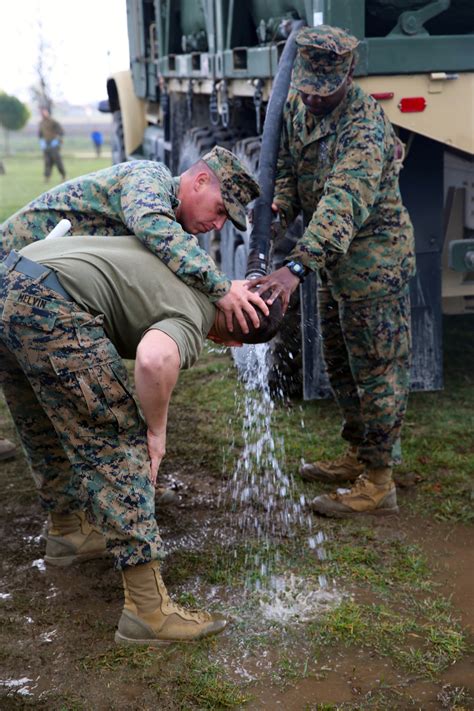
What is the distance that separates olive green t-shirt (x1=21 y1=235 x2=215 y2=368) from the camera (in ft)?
9.37

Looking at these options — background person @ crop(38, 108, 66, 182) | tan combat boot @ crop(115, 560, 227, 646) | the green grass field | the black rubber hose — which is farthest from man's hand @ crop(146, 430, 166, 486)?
background person @ crop(38, 108, 66, 182)

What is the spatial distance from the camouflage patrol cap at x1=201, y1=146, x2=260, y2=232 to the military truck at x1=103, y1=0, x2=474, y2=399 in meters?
1.23

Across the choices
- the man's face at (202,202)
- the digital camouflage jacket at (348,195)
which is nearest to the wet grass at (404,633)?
the digital camouflage jacket at (348,195)

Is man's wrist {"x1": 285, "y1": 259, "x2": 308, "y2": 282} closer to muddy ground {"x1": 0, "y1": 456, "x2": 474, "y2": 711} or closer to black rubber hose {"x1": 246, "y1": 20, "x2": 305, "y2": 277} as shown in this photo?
black rubber hose {"x1": 246, "y1": 20, "x2": 305, "y2": 277}

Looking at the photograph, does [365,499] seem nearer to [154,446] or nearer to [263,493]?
[263,493]

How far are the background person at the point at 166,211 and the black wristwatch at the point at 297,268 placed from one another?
0.39 m

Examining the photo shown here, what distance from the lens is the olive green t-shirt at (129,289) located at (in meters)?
2.86

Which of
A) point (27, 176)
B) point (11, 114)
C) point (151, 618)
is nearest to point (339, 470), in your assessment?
point (151, 618)

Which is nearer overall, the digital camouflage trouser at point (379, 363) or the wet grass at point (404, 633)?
the wet grass at point (404, 633)

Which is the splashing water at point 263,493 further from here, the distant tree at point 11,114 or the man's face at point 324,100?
the distant tree at point 11,114

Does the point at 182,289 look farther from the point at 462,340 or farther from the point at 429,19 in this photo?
the point at 462,340

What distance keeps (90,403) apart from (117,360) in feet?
0.52

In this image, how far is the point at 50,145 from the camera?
18594 millimetres

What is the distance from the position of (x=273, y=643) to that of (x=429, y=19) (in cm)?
321
